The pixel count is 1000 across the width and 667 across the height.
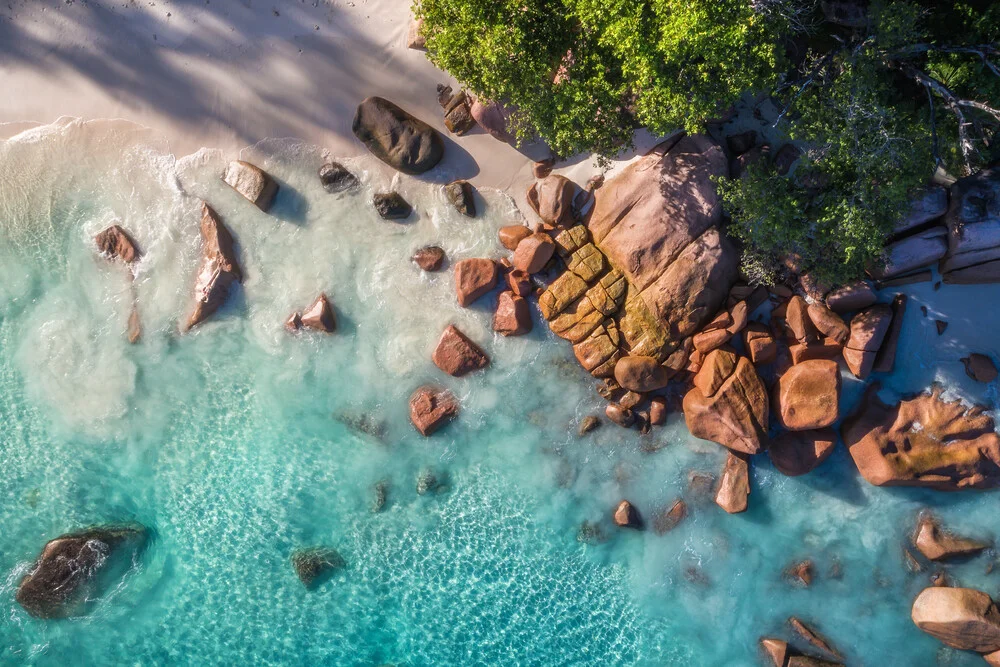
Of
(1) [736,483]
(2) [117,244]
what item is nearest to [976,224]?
(1) [736,483]

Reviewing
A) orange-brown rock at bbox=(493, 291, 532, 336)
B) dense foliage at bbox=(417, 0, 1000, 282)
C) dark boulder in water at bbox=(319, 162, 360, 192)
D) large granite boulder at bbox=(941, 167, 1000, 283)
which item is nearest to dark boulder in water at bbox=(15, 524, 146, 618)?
dark boulder in water at bbox=(319, 162, 360, 192)

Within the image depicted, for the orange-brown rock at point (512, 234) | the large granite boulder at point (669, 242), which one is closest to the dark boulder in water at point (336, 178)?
the orange-brown rock at point (512, 234)

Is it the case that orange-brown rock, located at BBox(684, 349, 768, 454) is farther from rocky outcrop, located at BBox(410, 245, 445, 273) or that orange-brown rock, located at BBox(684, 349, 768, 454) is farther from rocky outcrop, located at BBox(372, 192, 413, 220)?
rocky outcrop, located at BBox(372, 192, 413, 220)

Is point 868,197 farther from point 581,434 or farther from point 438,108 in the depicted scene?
point 438,108

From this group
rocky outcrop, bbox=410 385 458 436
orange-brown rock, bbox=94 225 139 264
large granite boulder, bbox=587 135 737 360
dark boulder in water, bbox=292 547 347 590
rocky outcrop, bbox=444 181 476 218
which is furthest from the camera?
orange-brown rock, bbox=94 225 139 264

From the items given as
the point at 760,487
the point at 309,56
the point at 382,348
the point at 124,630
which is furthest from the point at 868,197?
the point at 124,630

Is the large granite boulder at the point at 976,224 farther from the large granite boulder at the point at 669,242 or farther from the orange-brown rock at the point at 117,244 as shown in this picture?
the orange-brown rock at the point at 117,244

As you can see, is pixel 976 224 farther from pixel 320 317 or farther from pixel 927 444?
pixel 320 317
